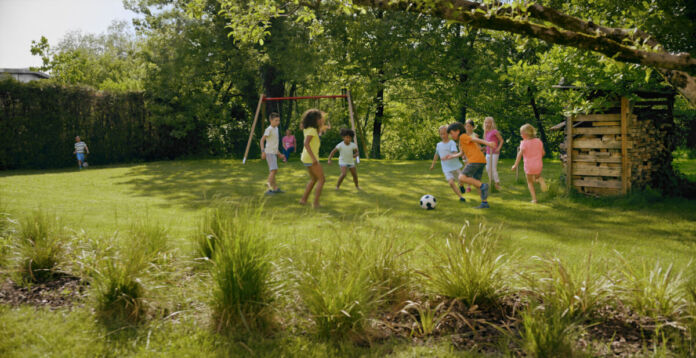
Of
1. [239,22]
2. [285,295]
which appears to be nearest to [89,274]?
[285,295]

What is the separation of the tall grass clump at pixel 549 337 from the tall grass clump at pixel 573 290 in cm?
17

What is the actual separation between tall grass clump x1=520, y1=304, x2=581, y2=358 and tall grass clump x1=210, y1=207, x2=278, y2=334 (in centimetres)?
181

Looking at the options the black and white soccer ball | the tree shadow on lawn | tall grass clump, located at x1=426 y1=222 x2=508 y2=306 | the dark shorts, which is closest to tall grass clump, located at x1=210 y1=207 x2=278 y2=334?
the tree shadow on lawn

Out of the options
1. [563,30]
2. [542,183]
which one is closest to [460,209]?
[542,183]

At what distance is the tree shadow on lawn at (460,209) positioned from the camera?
6695 mm

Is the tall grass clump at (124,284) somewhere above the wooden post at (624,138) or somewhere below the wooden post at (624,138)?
below

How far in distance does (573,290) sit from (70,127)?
80.4 feet

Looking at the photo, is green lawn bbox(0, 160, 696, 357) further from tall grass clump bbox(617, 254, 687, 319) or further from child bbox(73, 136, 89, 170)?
child bbox(73, 136, 89, 170)

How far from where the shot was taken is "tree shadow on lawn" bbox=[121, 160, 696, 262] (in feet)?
22.0

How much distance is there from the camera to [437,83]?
2530 cm

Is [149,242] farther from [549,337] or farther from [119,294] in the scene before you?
[549,337]

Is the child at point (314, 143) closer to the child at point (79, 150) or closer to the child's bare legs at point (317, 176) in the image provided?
the child's bare legs at point (317, 176)

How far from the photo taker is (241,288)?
Result: 3.45 meters

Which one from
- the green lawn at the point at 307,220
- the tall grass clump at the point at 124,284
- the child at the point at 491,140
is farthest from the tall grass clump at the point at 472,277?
the child at the point at 491,140
